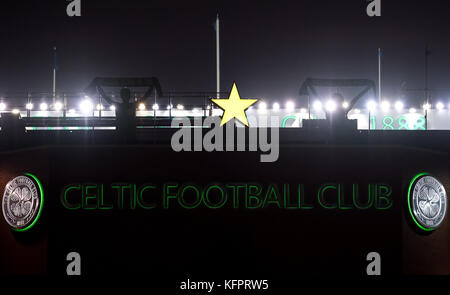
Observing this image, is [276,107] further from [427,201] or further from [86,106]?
[427,201]

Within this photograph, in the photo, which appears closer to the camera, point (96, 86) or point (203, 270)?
point (203, 270)

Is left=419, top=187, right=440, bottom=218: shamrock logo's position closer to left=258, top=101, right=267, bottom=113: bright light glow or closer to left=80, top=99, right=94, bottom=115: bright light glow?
left=258, top=101, right=267, bottom=113: bright light glow

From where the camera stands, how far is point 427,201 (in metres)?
11.5

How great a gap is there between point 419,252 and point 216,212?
675 centimetres

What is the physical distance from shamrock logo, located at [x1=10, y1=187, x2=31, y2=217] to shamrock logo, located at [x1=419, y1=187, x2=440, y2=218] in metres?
12.8

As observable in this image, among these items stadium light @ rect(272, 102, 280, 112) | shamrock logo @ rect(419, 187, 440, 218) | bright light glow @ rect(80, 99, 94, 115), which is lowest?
shamrock logo @ rect(419, 187, 440, 218)

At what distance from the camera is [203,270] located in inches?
451

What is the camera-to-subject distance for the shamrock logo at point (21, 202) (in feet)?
37.2

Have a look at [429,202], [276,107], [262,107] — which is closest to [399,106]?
[276,107]

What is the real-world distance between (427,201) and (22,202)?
13.2 m

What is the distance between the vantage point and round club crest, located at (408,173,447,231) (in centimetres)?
1140

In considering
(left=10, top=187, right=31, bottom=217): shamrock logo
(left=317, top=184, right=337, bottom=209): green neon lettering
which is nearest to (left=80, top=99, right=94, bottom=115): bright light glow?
(left=10, top=187, right=31, bottom=217): shamrock logo
